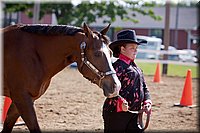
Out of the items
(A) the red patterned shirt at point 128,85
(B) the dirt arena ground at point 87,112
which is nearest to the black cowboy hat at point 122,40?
(A) the red patterned shirt at point 128,85

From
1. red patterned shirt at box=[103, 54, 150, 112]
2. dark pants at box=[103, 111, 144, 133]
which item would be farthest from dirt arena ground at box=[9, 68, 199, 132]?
red patterned shirt at box=[103, 54, 150, 112]

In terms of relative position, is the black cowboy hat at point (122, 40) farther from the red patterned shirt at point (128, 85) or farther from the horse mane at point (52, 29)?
the horse mane at point (52, 29)

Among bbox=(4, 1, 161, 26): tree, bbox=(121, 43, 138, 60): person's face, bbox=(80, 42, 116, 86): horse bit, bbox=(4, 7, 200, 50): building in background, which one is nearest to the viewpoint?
bbox=(80, 42, 116, 86): horse bit

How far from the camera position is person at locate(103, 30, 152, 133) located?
428 cm

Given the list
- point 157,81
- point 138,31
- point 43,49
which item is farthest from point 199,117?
point 138,31

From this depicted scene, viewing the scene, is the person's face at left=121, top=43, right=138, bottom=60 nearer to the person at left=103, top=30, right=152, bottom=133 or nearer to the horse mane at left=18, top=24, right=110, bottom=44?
the person at left=103, top=30, right=152, bottom=133

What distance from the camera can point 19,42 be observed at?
4430mm

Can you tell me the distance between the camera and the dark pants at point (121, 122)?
4.32 meters

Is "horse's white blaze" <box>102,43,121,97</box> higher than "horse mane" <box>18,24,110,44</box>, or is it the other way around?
"horse mane" <box>18,24,110,44</box>

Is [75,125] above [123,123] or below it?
below

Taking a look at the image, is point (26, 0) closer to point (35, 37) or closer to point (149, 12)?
point (149, 12)

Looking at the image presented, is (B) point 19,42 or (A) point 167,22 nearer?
(B) point 19,42

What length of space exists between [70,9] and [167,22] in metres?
10.1

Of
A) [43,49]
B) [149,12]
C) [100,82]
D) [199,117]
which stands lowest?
[199,117]
